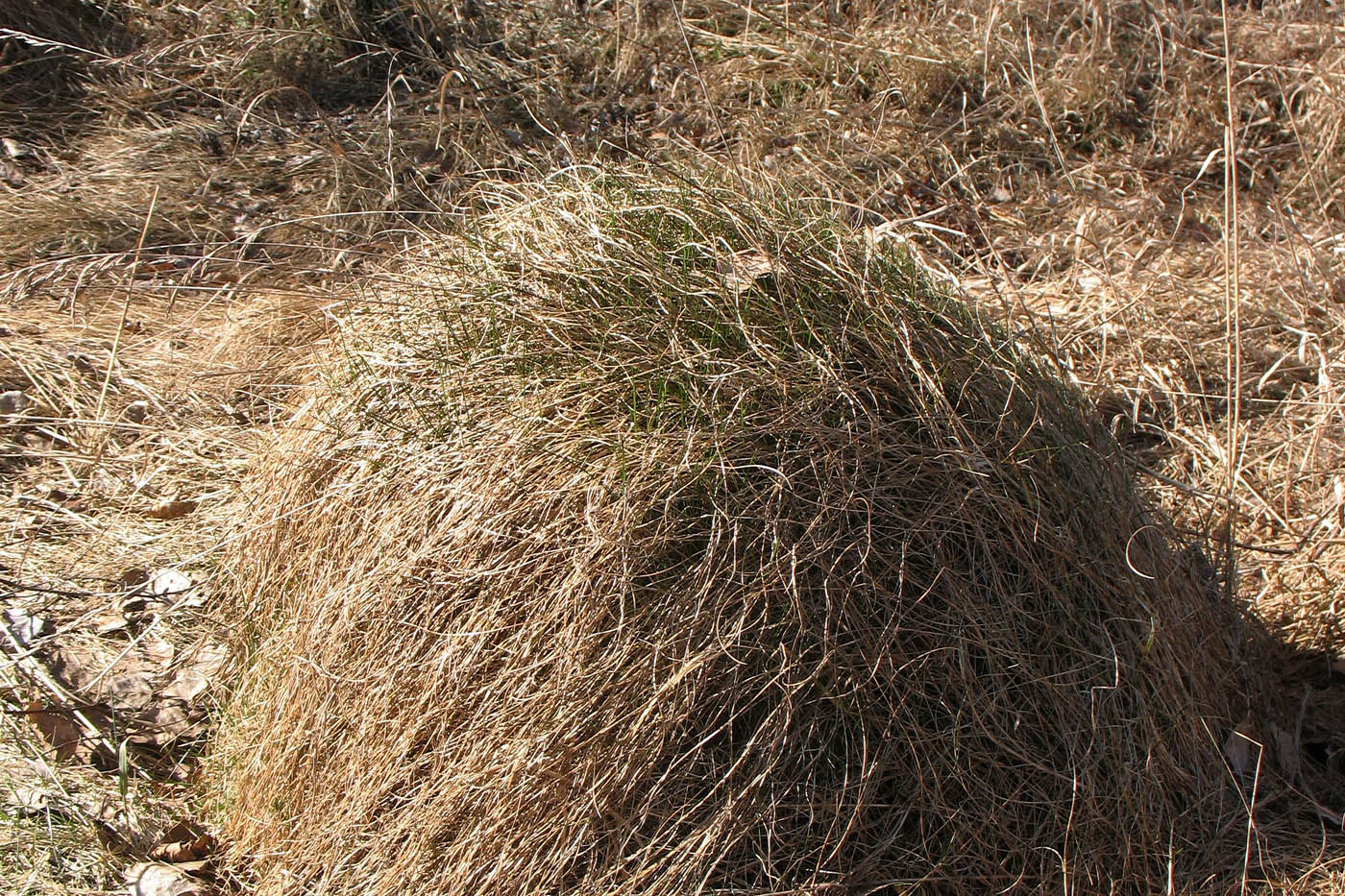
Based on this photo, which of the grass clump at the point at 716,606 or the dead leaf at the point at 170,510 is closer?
the grass clump at the point at 716,606

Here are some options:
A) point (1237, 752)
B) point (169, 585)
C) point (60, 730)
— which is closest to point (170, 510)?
point (169, 585)

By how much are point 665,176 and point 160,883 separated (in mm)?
1708

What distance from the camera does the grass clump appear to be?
1.82 metres

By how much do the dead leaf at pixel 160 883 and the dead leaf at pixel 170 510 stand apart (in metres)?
1.12

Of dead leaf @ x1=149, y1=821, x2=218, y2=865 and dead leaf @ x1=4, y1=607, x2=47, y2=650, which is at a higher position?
dead leaf @ x1=4, y1=607, x2=47, y2=650

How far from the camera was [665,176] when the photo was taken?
2.43m

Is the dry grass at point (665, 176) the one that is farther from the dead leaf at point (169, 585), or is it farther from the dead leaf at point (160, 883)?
the dead leaf at point (160, 883)

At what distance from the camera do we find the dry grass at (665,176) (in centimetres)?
308

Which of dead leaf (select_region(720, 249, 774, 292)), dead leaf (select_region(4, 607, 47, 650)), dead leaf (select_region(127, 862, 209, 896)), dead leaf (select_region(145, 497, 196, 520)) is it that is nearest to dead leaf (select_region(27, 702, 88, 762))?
dead leaf (select_region(4, 607, 47, 650))

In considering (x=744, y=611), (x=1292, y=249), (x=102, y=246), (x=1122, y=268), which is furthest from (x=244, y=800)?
(x=1292, y=249)

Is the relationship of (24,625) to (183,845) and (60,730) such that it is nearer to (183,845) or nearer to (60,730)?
(60,730)

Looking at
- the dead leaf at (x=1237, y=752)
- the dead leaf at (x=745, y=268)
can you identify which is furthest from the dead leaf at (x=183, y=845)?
the dead leaf at (x=1237, y=752)

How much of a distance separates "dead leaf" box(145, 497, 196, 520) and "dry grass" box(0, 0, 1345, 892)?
4 cm

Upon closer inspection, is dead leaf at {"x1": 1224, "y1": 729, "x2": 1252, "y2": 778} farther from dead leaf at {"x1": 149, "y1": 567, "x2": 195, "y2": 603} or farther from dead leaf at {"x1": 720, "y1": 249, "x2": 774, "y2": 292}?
dead leaf at {"x1": 149, "y1": 567, "x2": 195, "y2": 603}
